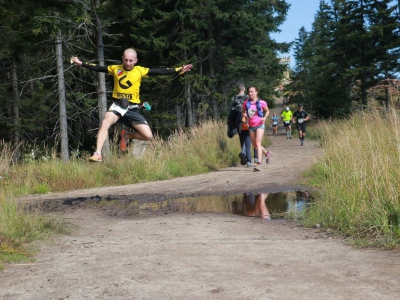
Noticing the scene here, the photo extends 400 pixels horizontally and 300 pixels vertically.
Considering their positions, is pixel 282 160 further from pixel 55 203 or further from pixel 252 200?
pixel 55 203

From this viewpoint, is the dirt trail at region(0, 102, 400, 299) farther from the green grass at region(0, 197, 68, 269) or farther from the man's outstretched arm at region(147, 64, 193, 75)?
the man's outstretched arm at region(147, 64, 193, 75)

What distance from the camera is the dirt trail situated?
342 centimetres

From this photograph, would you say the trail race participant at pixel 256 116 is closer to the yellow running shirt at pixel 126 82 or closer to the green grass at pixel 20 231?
the yellow running shirt at pixel 126 82

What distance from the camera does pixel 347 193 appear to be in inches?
232

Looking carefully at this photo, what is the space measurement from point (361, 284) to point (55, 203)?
221 inches

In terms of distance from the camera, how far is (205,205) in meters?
7.79

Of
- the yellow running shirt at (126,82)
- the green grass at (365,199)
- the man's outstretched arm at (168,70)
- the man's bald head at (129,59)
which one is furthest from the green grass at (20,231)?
the man's outstretched arm at (168,70)

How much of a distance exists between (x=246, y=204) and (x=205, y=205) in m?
0.64

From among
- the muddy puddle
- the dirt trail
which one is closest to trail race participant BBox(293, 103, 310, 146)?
the muddy puddle

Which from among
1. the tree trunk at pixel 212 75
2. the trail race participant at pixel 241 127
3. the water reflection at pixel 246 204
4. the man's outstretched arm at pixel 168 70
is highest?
the tree trunk at pixel 212 75

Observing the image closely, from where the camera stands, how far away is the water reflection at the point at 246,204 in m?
7.03

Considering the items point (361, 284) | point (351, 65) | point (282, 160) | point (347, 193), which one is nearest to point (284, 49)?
point (351, 65)

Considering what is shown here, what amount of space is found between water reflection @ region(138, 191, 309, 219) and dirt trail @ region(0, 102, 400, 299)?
612mm

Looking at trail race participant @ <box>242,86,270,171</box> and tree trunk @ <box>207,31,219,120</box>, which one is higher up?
tree trunk @ <box>207,31,219,120</box>
